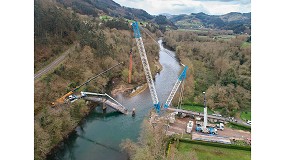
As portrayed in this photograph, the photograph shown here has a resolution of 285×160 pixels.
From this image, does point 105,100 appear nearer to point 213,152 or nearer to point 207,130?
point 207,130

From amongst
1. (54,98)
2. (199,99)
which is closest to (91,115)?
(54,98)

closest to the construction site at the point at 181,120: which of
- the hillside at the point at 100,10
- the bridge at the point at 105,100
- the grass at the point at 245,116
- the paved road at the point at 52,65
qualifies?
the bridge at the point at 105,100

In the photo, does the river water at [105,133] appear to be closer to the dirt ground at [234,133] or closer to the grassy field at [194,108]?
the grassy field at [194,108]

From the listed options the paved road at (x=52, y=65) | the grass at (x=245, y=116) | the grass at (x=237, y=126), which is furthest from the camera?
the paved road at (x=52, y=65)

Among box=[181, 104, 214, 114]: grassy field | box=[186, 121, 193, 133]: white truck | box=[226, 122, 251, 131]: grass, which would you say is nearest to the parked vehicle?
box=[186, 121, 193, 133]: white truck

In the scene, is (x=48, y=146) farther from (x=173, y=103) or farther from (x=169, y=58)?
(x=169, y=58)

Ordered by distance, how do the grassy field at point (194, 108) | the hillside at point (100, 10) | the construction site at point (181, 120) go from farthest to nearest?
1. the hillside at point (100, 10)
2. the grassy field at point (194, 108)
3. the construction site at point (181, 120)

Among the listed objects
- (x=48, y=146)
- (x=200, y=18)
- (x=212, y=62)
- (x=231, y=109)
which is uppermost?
(x=200, y=18)
